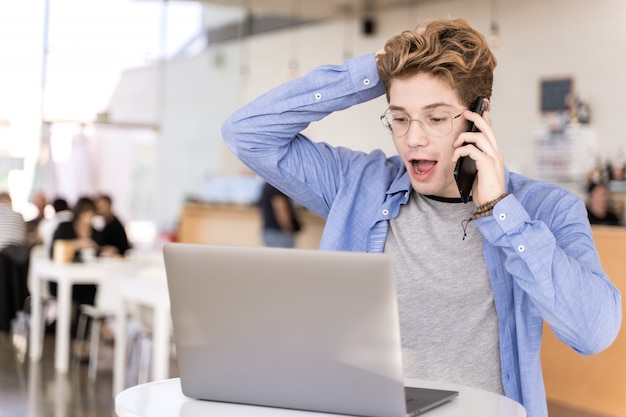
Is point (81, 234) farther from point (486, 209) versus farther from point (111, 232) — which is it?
point (486, 209)

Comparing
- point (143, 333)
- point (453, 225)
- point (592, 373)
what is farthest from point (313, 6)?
point (453, 225)

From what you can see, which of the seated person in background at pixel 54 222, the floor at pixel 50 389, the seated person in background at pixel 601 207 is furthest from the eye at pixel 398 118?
the seated person in background at pixel 601 207

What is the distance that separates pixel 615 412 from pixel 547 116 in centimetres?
661

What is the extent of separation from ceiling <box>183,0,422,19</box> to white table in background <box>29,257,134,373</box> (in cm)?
567

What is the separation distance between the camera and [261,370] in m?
1.31

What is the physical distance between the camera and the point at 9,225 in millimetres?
7461

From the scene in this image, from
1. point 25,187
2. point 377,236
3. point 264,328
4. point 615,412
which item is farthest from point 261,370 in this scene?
point 25,187

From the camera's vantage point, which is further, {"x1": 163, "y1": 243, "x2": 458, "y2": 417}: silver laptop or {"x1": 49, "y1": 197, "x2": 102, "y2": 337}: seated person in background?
{"x1": 49, "y1": 197, "x2": 102, "y2": 337}: seated person in background

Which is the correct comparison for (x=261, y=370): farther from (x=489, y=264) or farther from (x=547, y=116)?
(x=547, y=116)

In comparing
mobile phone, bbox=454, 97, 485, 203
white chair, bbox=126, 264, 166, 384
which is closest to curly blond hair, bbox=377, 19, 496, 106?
mobile phone, bbox=454, 97, 485, 203

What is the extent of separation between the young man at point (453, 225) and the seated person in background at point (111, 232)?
20.5ft

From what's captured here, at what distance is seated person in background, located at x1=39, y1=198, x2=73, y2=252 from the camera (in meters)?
7.54

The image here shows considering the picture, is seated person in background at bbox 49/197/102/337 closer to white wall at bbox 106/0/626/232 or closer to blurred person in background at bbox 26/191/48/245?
blurred person in background at bbox 26/191/48/245

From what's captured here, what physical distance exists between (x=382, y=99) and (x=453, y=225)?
7.49 meters
